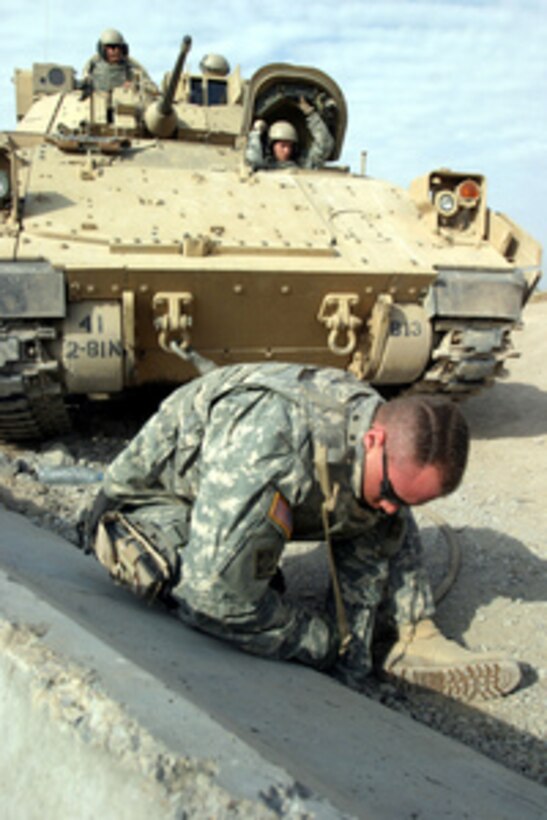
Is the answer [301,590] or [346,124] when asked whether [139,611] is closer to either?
[301,590]

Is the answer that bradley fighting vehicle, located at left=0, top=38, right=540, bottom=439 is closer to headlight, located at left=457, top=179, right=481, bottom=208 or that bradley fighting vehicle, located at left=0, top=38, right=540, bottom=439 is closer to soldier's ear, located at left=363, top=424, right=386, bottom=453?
headlight, located at left=457, top=179, right=481, bottom=208

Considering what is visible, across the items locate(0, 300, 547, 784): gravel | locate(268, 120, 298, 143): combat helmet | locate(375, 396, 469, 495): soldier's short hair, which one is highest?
locate(268, 120, 298, 143): combat helmet

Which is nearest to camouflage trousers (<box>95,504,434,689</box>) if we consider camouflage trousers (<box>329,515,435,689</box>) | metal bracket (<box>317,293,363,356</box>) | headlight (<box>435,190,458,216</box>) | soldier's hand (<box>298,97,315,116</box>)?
camouflage trousers (<box>329,515,435,689</box>)

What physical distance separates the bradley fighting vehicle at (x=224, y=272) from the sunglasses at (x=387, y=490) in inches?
87.1

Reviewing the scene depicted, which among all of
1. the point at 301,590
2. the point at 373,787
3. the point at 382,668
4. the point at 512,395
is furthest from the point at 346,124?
the point at 373,787

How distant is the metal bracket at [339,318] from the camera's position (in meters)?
5.28

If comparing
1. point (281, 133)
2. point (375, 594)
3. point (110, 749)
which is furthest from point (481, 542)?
point (281, 133)

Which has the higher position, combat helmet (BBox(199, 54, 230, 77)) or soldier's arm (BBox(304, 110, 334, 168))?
combat helmet (BBox(199, 54, 230, 77))

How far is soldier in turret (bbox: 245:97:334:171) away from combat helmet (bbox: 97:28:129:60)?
2032 millimetres

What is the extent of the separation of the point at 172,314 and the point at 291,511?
9.05 ft

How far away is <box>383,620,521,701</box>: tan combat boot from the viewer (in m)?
2.68

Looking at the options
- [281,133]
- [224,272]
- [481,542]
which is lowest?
[481,542]

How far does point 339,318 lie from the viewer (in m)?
5.29

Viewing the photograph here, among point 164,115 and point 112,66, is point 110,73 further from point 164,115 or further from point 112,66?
point 164,115
